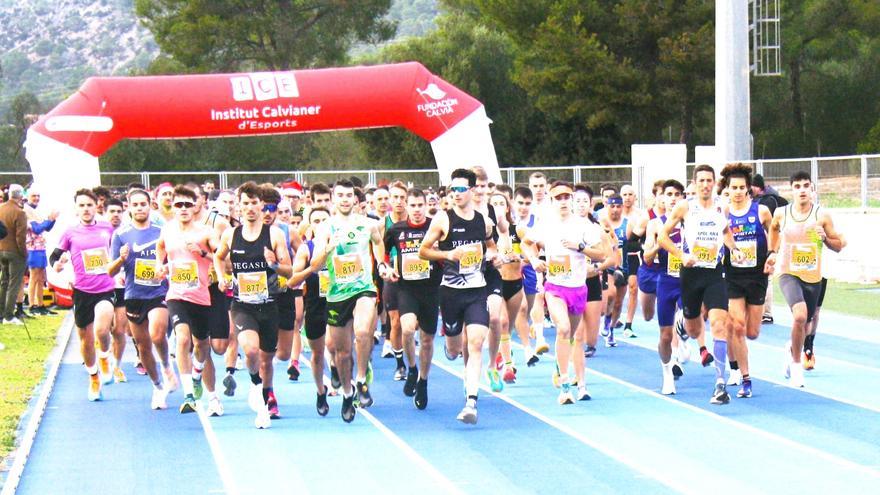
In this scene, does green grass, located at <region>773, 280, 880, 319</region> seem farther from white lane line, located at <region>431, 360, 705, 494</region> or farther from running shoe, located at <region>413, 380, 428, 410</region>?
running shoe, located at <region>413, 380, 428, 410</region>

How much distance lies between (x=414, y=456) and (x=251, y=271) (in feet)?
6.79

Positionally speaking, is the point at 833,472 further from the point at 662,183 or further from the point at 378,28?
the point at 378,28

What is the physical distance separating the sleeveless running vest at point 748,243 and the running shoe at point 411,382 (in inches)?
114

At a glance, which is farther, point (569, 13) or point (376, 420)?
point (569, 13)

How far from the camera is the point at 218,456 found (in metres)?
9.80

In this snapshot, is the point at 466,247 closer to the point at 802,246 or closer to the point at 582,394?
the point at 582,394

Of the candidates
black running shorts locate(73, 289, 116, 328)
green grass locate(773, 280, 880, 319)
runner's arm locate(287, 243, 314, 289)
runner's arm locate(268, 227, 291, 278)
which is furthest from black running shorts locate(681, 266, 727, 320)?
green grass locate(773, 280, 880, 319)

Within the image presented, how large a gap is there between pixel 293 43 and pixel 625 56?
16392mm

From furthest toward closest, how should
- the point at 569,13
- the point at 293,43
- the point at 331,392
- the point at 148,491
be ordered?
the point at 293,43
the point at 569,13
the point at 331,392
the point at 148,491

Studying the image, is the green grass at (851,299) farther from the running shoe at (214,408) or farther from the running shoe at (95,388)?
the running shoe at (95,388)

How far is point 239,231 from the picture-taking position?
10875 millimetres

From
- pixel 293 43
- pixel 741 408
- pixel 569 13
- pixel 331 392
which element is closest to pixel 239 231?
pixel 331 392

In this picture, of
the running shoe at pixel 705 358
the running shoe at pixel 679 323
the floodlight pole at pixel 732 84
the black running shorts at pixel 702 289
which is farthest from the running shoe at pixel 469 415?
the floodlight pole at pixel 732 84

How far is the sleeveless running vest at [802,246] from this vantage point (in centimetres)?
1237
